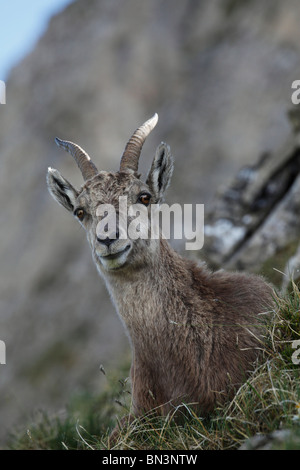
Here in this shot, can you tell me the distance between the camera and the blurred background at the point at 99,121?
27.8 m

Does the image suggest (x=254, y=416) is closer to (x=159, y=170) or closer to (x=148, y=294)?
(x=148, y=294)

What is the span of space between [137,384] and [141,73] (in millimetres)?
33322

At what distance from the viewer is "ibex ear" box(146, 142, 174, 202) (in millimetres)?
7543

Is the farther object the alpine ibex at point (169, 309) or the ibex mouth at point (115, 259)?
the ibex mouth at point (115, 259)

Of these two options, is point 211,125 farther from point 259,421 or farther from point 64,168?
point 259,421

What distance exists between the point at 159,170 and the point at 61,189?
4.57 ft

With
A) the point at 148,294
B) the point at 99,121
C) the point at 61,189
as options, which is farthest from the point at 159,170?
the point at 99,121

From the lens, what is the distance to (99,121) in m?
35.8

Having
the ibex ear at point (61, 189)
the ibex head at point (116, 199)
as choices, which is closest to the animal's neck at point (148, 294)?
the ibex head at point (116, 199)

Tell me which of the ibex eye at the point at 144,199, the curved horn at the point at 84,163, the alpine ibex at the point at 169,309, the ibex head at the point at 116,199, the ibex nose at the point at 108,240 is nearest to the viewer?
the alpine ibex at the point at 169,309

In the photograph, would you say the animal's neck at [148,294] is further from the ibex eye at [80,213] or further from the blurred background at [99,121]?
the blurred background at [99,121]

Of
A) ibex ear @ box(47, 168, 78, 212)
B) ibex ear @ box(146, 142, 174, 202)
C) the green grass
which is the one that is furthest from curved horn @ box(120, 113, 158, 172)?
the green grass

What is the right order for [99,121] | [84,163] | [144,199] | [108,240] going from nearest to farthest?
[108,240] < [144,199] < [84,163] < [99,121]

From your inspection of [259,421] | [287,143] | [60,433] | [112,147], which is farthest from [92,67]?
[259,421]
